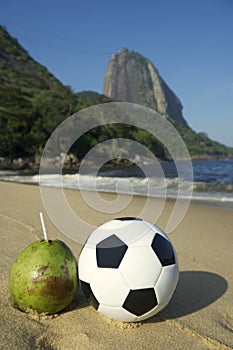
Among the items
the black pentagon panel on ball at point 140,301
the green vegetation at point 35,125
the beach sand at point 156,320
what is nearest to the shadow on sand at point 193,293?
the beach sand at point 156,320

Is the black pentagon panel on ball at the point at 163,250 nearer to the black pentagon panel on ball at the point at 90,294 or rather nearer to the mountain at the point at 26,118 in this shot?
the black pentagon panel on ball at the point at 90,294

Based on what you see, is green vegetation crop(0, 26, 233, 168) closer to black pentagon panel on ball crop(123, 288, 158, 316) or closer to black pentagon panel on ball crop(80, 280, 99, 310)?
black pentagon panel on ball crop(80, 280, 99, 310)

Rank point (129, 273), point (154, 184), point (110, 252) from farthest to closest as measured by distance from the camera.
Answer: point (154, 184) → point (110, 252) → point (129, 273)

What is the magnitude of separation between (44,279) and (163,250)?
1.08m

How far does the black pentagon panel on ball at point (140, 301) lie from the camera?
2648 mm

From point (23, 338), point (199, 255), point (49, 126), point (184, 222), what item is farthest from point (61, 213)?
point (49, 126)

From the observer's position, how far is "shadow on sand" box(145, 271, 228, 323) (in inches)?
122

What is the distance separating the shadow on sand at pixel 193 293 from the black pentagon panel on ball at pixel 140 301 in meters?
0.26

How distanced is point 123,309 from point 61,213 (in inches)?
200

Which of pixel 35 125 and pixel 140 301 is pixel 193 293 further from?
pixel 35 125

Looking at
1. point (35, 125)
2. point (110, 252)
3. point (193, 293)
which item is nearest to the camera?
point (110, 252)

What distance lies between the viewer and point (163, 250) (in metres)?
2.84

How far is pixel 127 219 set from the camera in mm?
3111

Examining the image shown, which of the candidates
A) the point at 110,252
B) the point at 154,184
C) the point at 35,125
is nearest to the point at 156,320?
the point at 110,252
